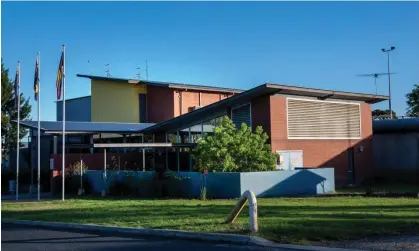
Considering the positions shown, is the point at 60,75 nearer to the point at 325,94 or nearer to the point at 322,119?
the point at 325,94

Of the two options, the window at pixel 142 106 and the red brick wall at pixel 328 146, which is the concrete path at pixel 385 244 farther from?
the window at pixel 142 106

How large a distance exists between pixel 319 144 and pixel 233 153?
24.2 feet

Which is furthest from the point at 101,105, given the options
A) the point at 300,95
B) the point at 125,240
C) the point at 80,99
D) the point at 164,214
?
the point at 125,240

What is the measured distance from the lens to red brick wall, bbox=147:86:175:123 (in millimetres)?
39484

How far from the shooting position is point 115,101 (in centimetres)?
4194

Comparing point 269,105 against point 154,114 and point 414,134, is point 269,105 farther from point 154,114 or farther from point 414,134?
point 154,114

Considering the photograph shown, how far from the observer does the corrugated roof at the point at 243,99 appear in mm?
27034

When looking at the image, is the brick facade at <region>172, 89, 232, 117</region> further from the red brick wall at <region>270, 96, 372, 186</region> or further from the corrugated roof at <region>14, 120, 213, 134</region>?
the red brick wall at <region>270, 96, 372, 186</region>

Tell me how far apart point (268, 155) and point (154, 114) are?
57.8 ft

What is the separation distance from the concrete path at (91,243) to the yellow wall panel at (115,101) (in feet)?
91.1

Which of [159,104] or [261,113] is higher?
[159,104]

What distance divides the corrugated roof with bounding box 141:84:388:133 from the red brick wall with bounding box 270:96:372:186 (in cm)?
73

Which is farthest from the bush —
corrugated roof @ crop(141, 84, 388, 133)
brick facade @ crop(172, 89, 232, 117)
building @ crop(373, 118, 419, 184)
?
building @ crop(373, 118, 419, 184)

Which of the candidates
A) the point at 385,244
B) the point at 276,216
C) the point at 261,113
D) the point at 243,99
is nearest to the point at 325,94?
the point at 261,113
